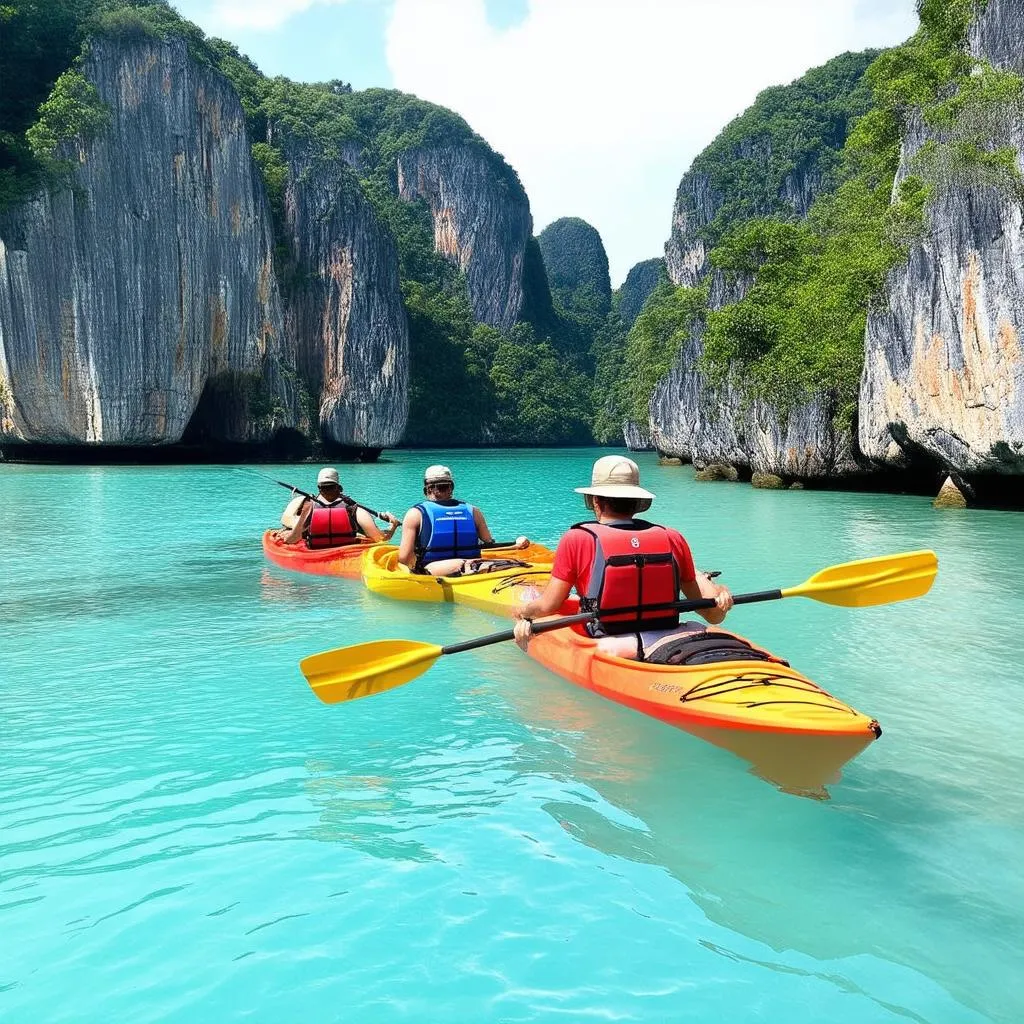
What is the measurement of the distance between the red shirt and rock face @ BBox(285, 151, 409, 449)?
143ft

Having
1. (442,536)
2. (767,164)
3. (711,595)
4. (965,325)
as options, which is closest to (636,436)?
(767,164)

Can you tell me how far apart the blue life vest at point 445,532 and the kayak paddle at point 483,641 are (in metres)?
3.65

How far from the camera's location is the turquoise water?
110 inches

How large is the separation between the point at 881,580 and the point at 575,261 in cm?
13197

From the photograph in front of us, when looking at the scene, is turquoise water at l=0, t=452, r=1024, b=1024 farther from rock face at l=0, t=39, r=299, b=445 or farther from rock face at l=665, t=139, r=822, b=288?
rock face at l=665, t=139, r=822, b=288

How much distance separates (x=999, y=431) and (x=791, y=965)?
13857mm

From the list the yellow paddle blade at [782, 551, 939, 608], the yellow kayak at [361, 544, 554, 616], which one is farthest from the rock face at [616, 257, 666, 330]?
the yellow paddle blade at [782, 551, 939, 608]

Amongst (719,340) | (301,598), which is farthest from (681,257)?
(301,598)

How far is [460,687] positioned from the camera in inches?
238

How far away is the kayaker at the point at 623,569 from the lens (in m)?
4.70

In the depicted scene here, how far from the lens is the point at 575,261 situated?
13200 cm

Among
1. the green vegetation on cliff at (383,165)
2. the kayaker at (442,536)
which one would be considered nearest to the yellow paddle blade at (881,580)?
the kayaker at (442,536)

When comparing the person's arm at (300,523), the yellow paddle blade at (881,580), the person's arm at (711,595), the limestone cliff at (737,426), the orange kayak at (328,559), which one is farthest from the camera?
the limestone cliff at (737,426)

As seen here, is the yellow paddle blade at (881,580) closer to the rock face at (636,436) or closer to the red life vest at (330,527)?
the red life vest at (330,527)
